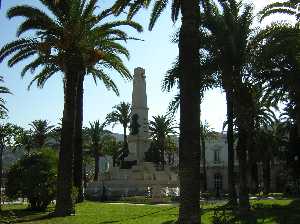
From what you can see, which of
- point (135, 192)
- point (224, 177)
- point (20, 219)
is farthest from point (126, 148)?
point (20, 219)

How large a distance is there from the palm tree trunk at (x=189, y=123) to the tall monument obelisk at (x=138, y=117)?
42.1 m

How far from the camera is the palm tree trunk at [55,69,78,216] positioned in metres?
23.9

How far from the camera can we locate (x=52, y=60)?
1013 inches

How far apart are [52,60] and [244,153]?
10142 millimetres

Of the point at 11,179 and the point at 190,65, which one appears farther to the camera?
the point at 11,179

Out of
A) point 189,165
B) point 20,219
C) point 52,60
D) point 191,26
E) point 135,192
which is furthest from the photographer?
point 135,192

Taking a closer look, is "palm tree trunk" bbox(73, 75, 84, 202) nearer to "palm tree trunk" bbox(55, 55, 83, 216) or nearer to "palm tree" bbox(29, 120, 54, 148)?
"palm tree trunk" bbox(55, 55, 83, 216)

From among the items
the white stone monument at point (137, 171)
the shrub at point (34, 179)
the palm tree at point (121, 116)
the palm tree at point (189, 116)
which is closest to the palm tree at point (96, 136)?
the palm tree at point (121, 116)

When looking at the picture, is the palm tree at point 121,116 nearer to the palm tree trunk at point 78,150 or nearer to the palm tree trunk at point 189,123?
the palm tree trunk at point 78,150

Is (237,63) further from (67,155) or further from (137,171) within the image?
(137,171)

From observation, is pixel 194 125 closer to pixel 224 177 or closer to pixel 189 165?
pixel 189 165

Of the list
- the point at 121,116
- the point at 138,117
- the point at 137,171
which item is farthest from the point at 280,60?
the point at 121,116

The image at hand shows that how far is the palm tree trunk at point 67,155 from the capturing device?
78.4ft

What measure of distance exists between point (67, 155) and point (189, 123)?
464 inches
